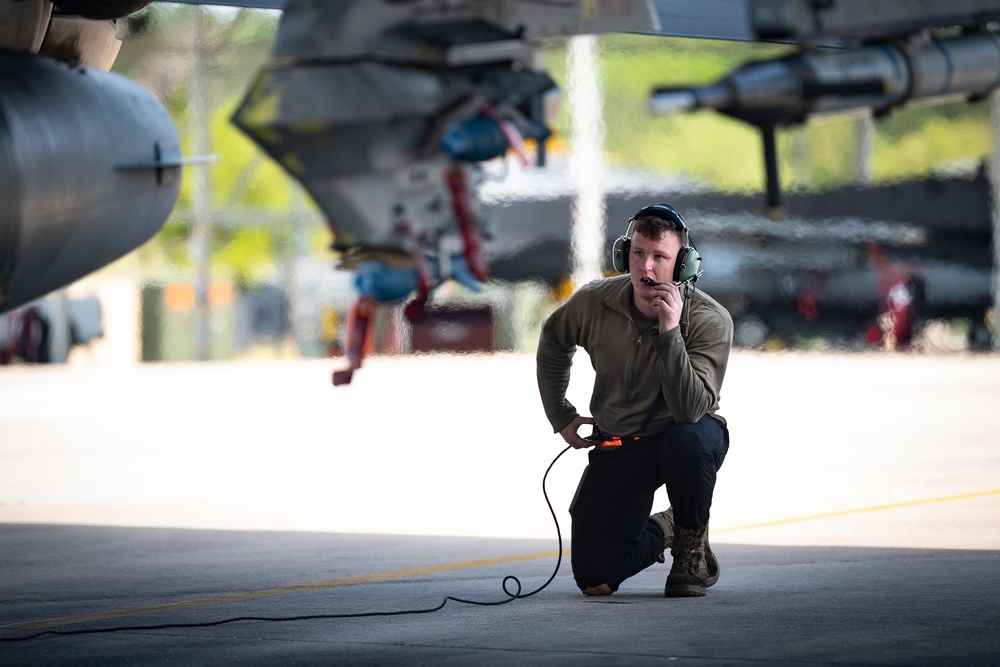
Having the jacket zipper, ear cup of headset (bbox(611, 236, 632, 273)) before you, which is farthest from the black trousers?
ear cup of headset (bbox(611, 236, 632, 273))

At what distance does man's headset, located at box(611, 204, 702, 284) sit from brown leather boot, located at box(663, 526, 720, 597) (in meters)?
1.00

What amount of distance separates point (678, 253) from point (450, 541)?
3.13 meters

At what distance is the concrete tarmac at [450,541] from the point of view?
5.49 meters

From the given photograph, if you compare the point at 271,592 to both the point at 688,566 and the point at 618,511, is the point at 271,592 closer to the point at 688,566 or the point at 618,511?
the point at 618,511

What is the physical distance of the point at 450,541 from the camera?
8.94 m

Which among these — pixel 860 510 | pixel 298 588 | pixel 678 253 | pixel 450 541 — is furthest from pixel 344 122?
pixel 860 510

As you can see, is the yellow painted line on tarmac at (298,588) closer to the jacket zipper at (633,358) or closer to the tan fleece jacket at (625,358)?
the tan fleece jacket at (625,358)

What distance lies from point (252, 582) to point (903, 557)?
3.02 m

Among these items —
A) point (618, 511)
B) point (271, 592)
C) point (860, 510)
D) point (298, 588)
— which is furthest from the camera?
point (860, 510)

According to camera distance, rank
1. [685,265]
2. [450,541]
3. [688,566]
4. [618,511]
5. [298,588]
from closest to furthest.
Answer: [685,265] → [688,566] → [618,511] → [298,588] → [450,541]

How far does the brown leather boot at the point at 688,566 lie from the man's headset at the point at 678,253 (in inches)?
39.4

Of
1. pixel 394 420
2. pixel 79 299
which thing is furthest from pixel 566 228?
pixel 394 420

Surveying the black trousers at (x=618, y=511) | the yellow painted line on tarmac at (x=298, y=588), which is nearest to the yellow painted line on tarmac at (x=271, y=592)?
the yellow painted line on tarmac at (x=298, y=588)

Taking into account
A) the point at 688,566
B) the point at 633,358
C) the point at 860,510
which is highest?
the point at 633,358
